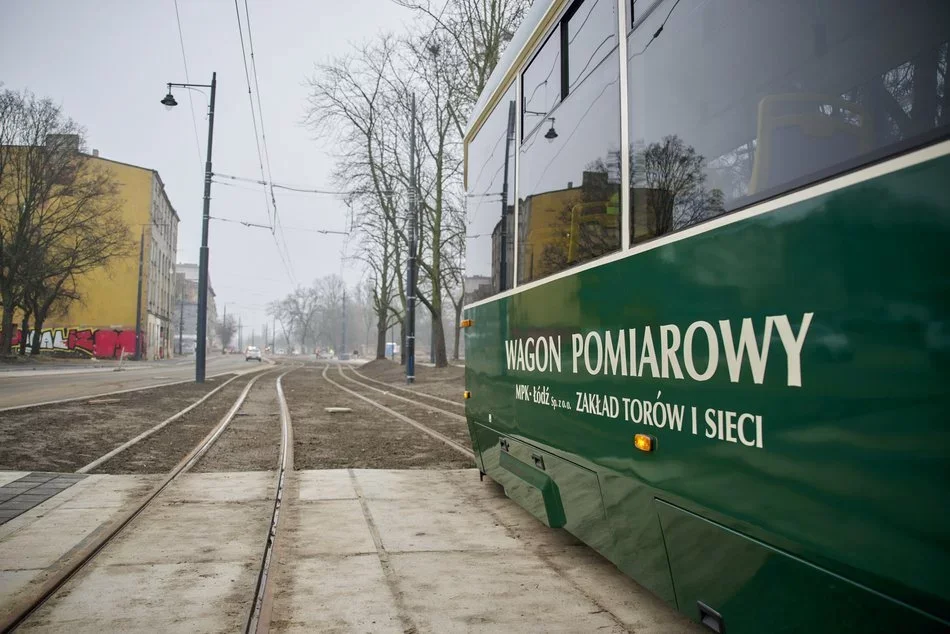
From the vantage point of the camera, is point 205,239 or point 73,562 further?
point 205,239

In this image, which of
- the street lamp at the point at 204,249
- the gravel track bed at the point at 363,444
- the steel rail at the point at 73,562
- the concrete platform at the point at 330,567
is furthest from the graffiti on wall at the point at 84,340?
the concrete platform at the point at 330,567

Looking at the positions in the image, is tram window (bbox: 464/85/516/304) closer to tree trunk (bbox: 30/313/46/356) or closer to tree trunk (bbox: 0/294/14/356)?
tree trunk (bbox: 0/294/14/356)

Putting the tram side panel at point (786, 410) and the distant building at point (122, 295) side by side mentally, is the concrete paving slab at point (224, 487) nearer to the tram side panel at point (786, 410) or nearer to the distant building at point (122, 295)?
the tram side panel at point (786, 410)

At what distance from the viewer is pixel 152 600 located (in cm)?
343

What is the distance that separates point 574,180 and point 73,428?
872 centimetres

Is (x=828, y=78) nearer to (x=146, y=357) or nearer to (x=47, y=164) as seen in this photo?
(x=47, y=164)

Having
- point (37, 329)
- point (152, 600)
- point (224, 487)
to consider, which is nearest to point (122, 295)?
point (37, 329)

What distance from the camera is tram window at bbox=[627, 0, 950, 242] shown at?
1.67m

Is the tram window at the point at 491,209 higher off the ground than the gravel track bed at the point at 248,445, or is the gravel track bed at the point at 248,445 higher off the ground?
the tram window at the point at 491,209

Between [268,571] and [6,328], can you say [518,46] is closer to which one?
[268,571]

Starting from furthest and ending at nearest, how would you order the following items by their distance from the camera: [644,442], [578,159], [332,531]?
[332,531] → [578,159] → [644,442]

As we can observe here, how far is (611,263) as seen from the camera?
3.04 meters

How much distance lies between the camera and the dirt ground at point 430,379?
2012 cm

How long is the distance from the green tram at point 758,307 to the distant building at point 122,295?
50.3m
